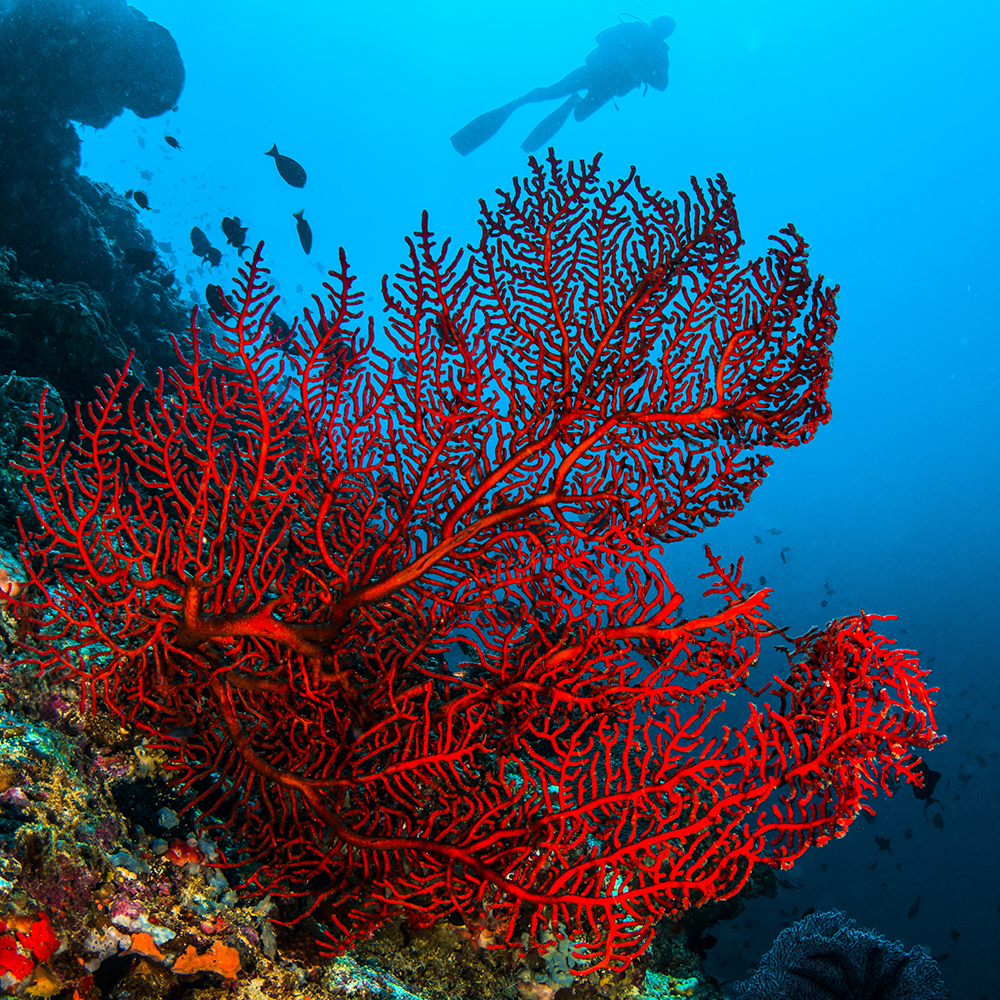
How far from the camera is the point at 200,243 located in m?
10.3

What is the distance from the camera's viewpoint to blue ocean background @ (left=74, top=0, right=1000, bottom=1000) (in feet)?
185

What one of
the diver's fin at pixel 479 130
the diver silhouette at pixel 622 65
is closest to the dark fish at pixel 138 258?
the diver silhouette at pixel 622 65

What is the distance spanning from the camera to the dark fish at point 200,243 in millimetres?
10055

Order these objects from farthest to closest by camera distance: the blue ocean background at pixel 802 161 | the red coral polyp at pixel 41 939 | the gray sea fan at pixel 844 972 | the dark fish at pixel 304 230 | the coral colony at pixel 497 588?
1. the blue ocean background at pixel 802 161
2. the dark fish at pixel 304 230
3. the gray sea fan at pixel 844 972
4. the coral colony at pixel 497 588
5. the red coral polyp at pixel 41 939

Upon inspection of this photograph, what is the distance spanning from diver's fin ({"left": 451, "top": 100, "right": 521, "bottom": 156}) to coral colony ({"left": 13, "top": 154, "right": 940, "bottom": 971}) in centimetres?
2959

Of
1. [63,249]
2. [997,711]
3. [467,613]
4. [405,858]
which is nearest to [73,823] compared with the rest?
[405,858]

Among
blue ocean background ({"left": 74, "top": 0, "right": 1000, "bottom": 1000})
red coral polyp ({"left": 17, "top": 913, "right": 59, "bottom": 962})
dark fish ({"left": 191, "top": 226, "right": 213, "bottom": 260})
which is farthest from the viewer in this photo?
blue ocean background ({"left": 74, "top": 0, "right": 1000, "bottom": 1000})

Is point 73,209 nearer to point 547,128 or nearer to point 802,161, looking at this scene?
point 547,128

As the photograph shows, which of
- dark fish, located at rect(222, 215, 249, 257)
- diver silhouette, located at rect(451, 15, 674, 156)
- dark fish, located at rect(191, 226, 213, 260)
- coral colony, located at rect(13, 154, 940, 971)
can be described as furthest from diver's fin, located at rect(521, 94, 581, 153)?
coral colony, located at rect(13, 154, 940, 971)

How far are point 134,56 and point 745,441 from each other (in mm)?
18072

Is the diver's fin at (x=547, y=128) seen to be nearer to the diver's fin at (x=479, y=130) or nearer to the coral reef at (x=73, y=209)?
the diver's fin at (x=479, y=130)

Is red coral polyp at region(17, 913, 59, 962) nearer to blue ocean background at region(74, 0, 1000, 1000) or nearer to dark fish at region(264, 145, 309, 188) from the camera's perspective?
dark fish at region(264, 145, 309, 188)

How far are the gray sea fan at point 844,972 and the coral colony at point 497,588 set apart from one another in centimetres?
352

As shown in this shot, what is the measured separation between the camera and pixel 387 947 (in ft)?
9.43
